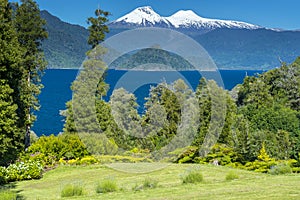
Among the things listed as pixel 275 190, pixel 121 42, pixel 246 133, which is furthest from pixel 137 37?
pixel 246 133

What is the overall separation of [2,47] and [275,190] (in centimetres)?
1062

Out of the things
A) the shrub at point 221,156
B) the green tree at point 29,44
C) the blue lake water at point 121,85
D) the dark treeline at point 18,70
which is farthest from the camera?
the shrub at point 221,156

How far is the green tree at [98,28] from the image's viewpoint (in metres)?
22.6

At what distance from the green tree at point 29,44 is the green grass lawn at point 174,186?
588cm

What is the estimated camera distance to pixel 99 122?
1917cm

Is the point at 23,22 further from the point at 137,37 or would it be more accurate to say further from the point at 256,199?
the point at 256,199

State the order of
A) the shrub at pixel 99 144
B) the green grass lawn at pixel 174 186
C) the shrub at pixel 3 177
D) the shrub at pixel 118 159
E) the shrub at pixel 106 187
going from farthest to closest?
the shrub at pixel 99 144 < the shrub at pixel 118 159 < the shrub at pixel 3 177 < the shrub at pixel 106 187 < the green grass lawn at pixel 174 186

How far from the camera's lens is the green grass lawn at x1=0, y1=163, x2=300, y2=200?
7.91m

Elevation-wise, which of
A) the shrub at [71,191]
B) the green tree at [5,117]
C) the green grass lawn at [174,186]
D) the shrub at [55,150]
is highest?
the green tree at [5,117]

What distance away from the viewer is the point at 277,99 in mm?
40312

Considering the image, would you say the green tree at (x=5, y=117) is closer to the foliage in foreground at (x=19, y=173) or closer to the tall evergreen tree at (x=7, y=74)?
the tall evergreen tree at (x=7, y=74)

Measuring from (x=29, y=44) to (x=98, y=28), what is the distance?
15.8 ft

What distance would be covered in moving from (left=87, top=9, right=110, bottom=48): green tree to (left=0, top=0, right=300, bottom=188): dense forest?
0.19 ft

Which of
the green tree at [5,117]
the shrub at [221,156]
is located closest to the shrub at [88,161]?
the green tree at [5,117]
